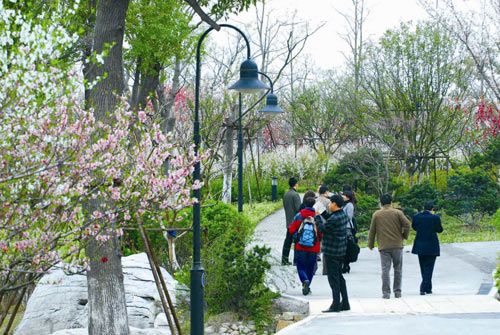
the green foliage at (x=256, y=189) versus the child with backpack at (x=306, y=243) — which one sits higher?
the green foliage at (x=256, y=189)

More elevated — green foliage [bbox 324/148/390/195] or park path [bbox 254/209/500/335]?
green foliage [bbox 324/148/390/195]

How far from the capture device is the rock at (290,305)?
45.2ft

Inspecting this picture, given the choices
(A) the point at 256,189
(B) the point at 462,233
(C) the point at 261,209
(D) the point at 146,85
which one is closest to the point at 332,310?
(D) the point at 146,85

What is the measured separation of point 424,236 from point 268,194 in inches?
1003

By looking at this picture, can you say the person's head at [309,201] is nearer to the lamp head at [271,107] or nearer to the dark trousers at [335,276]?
the dark trousers at [335,276]

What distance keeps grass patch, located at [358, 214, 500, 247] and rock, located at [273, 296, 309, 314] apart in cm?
1113

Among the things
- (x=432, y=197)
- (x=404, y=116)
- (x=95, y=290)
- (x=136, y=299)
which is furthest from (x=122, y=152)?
(x=404, y=116)

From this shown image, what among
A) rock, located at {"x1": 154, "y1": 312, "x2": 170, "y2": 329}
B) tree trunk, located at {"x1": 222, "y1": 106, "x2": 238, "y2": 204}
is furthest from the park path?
tree trunk, located at {"x1": 222, "y1": 106, "x2": 238, "y2": 204}

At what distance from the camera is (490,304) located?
1368 centimetres

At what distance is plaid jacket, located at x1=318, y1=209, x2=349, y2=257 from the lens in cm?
1289

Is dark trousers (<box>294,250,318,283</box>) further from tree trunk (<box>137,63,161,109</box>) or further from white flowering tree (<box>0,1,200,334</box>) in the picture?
tree trunk (<box>137,63,161,109</box>)

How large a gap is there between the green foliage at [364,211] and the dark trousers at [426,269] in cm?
1190

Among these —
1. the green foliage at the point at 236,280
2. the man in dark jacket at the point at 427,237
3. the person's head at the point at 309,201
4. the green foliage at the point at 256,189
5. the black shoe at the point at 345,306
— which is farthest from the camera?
the green foliage at the point at 256,189

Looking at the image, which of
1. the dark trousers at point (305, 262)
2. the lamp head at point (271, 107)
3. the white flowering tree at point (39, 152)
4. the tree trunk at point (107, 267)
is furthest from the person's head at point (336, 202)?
the lamp head at point (271, 107)
